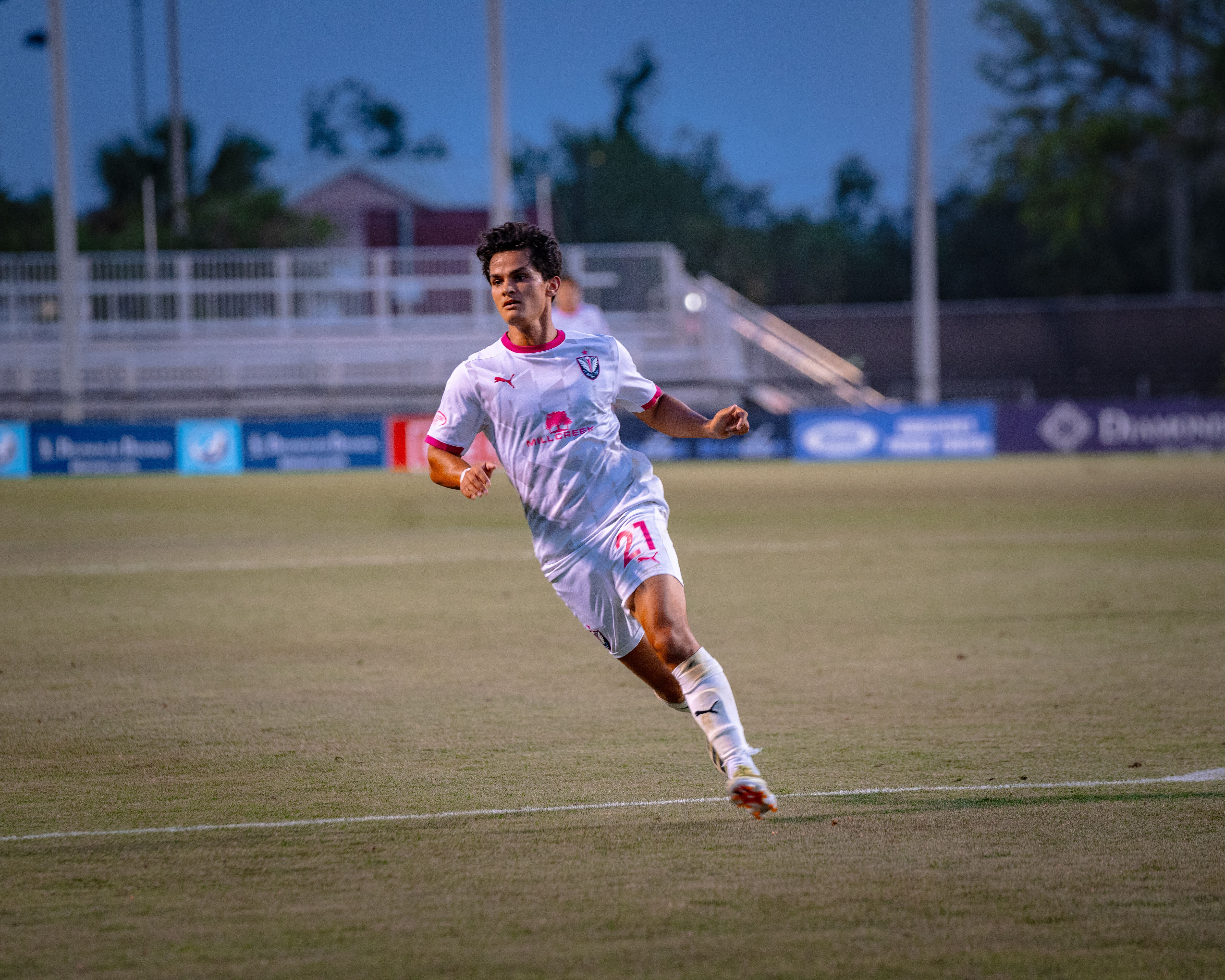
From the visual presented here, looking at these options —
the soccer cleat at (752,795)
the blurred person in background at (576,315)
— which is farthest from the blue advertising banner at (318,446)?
the soccer cleat at (752,795)

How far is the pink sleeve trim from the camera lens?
18.4ft

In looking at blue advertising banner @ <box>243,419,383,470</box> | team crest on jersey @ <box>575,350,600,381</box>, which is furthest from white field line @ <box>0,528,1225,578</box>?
blue advertising banner @ <box>243,419,383,470</box>

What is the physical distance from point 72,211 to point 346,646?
86.8ft

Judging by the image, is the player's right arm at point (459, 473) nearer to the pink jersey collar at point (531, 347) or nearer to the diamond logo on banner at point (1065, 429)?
the pink jersey collar at point (531, 347)

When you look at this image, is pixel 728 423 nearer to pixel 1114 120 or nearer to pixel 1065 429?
pixel 1065 429

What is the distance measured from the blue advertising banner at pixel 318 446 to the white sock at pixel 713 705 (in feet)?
75.0

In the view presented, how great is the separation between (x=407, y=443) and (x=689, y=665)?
2252 cm

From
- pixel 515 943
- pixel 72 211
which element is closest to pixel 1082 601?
pixel 515 943

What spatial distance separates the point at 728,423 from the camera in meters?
5.61

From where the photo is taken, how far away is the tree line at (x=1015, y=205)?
5084 centimetres

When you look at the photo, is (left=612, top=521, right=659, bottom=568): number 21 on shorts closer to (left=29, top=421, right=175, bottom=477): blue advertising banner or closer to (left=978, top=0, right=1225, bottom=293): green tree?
(left=29, top=421, right=175, bottom=477): blue advertising banner

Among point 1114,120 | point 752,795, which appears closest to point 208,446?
point 752,795

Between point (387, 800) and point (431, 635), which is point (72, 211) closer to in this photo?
point (431, 635)

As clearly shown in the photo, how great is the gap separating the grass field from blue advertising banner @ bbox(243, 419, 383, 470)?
1396 cm
